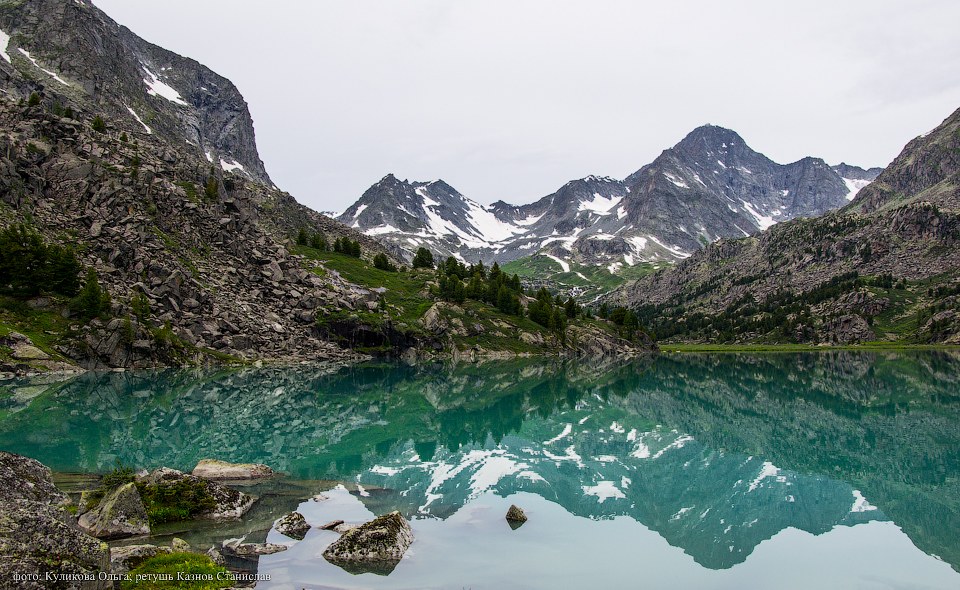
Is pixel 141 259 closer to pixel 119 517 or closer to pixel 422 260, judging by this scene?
pixel 422 260

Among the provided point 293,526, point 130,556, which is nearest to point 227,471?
point 293,526

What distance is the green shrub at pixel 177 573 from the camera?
48.8ft

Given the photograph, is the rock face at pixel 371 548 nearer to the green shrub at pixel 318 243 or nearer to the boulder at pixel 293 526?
the boulder at pixel 293 526

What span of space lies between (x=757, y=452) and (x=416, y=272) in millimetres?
145096

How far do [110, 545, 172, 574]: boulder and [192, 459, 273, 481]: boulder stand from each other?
41.9 ft

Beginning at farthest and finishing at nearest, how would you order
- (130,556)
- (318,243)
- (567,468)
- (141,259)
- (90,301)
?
(318,243), (141,259), (90,301), (567,468), (130,556)

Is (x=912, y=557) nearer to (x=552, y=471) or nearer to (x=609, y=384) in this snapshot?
(x=552, y=471)

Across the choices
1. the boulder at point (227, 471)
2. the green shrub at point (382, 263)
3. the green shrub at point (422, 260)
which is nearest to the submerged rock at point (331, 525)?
the boulder at point (227, 471)

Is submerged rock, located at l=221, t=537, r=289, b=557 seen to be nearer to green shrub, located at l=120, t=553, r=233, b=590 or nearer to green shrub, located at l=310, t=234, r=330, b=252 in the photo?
green shrub, located at l=120, t=553, r=233, b=590

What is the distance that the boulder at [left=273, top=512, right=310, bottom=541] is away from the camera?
22.6 m

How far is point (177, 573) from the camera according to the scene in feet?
51.3

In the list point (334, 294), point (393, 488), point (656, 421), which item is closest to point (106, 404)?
point (393, 488)

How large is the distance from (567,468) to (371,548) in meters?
20.0

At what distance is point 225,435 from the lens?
4528 centimetres
